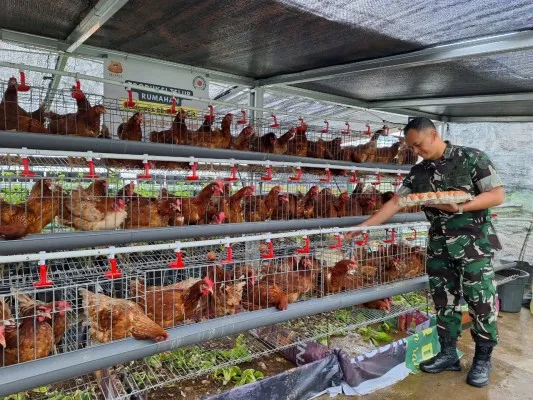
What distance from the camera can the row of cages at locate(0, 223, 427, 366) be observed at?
1781 mm

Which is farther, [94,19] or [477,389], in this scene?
[477,389]

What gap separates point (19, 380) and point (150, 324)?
59cm

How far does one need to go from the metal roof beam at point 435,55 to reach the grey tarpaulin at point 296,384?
2.26 meters

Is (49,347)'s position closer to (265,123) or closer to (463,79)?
(265,123)

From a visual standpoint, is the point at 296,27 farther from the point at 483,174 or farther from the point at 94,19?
→ the point at 483,174

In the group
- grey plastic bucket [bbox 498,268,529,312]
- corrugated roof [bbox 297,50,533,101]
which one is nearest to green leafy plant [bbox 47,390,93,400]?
corrugated roof [bbox 297,50,533,101]

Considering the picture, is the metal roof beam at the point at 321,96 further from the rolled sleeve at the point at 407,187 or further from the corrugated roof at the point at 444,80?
the rolled sleeve at the point at 407,187

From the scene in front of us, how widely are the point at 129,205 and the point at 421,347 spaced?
8.24 ft

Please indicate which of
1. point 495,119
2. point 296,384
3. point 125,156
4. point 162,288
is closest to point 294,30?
point 125,156

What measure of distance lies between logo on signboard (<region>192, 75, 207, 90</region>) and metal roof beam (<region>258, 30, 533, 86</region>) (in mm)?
779

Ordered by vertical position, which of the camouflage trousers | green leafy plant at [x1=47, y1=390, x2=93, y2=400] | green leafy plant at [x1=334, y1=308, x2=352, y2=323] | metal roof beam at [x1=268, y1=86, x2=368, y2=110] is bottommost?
green leafy plant at [x1=47, y1=390, x2=93, y2=400]

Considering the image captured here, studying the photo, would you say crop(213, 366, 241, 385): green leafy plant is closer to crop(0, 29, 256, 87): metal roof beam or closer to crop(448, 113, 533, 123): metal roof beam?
crop(0, 29, 256, 87): metal roof beam

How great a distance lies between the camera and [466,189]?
2643mm

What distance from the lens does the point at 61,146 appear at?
2.32 meters
